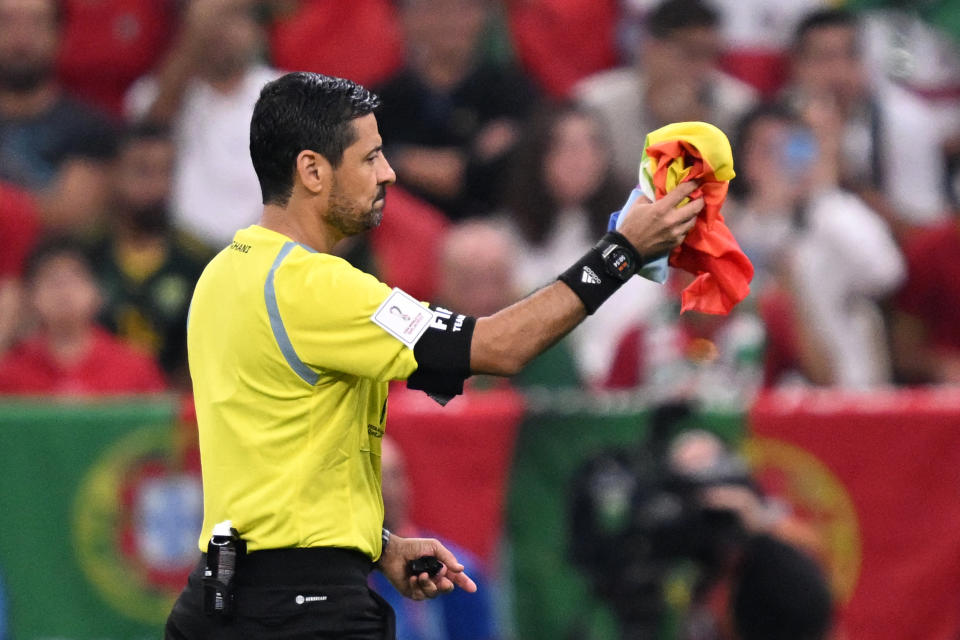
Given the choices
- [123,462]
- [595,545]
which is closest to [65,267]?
[123,462]

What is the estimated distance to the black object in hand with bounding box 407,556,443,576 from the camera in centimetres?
372

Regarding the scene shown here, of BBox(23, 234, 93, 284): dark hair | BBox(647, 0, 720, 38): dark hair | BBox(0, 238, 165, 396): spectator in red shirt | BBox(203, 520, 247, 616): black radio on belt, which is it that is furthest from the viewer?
BBox(647, 0, 720, 38): dark hair

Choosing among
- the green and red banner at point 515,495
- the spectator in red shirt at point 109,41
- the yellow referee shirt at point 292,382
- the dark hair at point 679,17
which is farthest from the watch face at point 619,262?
the spectator in red shirt at point 109,41

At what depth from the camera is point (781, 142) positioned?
25.3ft

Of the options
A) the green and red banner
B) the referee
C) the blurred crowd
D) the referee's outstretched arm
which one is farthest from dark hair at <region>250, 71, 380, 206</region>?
the blurred crowd

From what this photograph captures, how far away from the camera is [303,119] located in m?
3.41

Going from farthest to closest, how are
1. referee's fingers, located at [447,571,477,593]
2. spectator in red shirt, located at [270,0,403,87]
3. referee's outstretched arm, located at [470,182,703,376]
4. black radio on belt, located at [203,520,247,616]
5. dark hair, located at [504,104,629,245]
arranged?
spectator in red shirt, located at [270,0,403,87] → dark hair, located at [504,104,629,245] → referee's fingers, located at [447,571,477,593] → black radio on belt, located at [203,520,247,616] → referee's outstretched arm, located at [470,182,703,376]

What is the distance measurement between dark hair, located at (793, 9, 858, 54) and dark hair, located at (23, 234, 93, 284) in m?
4.02

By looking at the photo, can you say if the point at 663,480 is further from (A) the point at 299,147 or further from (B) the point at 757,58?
(B) the point at 757,58

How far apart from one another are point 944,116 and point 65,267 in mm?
4766

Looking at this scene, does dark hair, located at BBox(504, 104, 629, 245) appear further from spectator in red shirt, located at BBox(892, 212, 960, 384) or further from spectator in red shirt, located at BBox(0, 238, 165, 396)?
spectator in red shirt, located at BBox(0, 238, 165, 396)

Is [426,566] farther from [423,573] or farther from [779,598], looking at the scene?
[779,598]

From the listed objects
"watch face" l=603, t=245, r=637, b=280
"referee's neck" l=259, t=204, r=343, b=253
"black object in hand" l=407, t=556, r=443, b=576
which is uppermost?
"referee's neck" l=259, t=204, r=343, b=253

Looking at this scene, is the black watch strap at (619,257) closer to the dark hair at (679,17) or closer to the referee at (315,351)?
the referee at (315,351)
